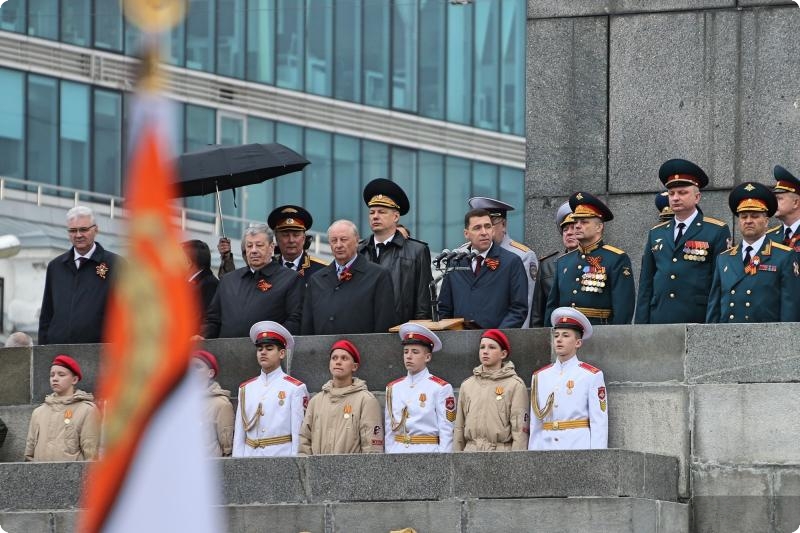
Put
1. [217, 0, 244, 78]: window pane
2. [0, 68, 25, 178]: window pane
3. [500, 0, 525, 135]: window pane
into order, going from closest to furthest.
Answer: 1. [0, 68, 25, 178]: window pane
2. [217, 0, 244, 78]: window pane
3. [500, 0, 525, 135]: window pane

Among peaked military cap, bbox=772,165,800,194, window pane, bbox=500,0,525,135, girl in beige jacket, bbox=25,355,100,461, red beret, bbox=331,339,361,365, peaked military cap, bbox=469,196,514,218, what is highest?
window pane, bbox=500,0,525,135

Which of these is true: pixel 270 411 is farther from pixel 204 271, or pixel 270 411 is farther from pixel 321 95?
pixel 321 95

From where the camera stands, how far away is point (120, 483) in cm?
268

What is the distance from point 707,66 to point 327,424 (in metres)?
5.45

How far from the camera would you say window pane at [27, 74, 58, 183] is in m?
48.1

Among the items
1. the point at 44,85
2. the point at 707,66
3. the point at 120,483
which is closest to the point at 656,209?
the point at 707,66

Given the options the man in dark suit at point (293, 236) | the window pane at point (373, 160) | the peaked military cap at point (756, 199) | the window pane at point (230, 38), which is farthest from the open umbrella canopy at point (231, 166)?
the window pane at point (373, 160)

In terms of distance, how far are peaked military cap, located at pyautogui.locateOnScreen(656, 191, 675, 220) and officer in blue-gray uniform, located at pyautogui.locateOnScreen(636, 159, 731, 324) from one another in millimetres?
871

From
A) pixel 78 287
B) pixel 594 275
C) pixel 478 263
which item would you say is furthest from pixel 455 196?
pixel 594 275

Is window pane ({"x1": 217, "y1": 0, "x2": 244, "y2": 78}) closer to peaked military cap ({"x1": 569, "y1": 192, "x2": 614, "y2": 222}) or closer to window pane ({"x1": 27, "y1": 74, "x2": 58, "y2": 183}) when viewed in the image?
window pane ({"x1": 27, "y1": 74, "x2": 58, "y2": 183})

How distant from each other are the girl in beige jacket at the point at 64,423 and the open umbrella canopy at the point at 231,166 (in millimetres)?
2690

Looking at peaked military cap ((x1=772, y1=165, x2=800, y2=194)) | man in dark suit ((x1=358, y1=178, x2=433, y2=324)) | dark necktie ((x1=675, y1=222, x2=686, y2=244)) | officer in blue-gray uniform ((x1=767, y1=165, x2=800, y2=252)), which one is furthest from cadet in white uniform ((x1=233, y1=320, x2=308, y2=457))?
peaked military cap ((x1=772, y1=165, x2=800, y2=194))

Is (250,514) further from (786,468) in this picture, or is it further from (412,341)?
(786,468)

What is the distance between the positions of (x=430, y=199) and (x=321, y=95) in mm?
4404
